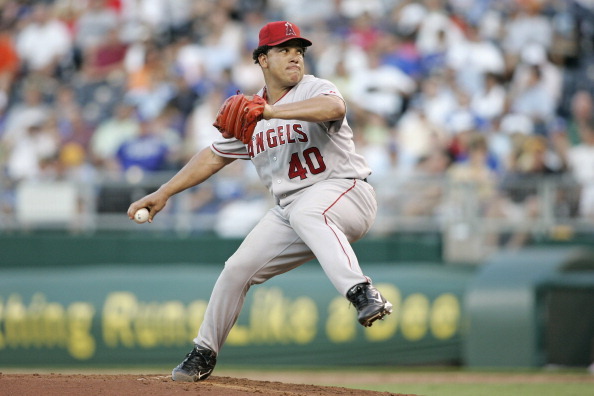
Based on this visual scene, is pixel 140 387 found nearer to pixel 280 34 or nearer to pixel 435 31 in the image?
pixel 280 34

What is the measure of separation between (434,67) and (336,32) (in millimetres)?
1811

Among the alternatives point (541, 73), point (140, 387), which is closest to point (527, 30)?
point (541, 73)

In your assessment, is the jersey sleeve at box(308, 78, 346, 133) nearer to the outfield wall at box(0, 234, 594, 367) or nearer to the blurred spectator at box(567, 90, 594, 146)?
the outfield wall at box(0, 234, 594, 367)

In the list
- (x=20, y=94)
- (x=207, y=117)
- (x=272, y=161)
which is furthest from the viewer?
(x=20, y=94)

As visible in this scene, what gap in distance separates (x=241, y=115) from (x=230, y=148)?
2.89ft

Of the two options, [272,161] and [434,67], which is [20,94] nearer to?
[434,67]

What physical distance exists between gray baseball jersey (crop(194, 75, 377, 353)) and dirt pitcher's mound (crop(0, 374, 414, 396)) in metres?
0.38

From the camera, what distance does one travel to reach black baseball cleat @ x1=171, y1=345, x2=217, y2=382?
5891 mm

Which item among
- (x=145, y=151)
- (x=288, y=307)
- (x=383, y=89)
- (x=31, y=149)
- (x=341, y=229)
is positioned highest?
(x=383, y=89)

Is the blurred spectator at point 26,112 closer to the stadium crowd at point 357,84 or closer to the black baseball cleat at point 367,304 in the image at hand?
the stadium crowd at point 357,84

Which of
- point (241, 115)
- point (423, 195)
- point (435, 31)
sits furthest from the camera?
point (435, 31)

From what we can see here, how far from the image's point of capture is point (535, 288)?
9734mm

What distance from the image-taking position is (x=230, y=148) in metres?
6.09

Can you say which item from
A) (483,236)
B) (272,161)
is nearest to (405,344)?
(483,236)
